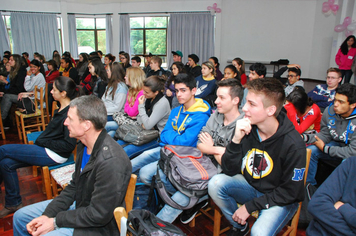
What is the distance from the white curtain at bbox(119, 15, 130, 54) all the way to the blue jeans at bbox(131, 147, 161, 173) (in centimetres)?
914

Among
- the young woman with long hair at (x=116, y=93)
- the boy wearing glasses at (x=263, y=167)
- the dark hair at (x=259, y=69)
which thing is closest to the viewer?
the boy wearing glasses at (x=263, y=167)

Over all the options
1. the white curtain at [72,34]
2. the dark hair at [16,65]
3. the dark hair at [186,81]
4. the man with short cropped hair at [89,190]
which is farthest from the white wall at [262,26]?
the man with short cropped hair at [89,190]

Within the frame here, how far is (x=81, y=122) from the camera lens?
1.42m

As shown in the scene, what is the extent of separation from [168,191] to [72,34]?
414 inches

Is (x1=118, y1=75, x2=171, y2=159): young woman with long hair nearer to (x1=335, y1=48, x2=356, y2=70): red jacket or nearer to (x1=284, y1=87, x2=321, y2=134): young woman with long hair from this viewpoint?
(x1=284, y1=87, x2=321, y2=134): young woman with long hair

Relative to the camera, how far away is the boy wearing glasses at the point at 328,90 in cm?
345

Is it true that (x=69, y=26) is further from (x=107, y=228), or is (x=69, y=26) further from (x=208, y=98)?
(x=107, y=228)

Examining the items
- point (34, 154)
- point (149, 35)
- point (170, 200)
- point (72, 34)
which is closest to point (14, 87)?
point (34, 154)

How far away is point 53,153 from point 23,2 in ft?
32.5

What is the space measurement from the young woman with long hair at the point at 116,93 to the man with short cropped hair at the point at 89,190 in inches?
67.6

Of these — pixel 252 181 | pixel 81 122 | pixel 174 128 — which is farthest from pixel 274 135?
pixel 81 122

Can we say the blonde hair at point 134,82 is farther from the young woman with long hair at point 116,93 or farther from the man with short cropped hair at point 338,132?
the man with short cropped hair at point 338,132

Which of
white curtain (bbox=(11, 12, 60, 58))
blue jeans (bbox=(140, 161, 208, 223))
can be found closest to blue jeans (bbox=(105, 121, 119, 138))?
blue jeans (bbox=(140, 161, 208, 223))

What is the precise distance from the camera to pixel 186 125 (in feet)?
6.98
